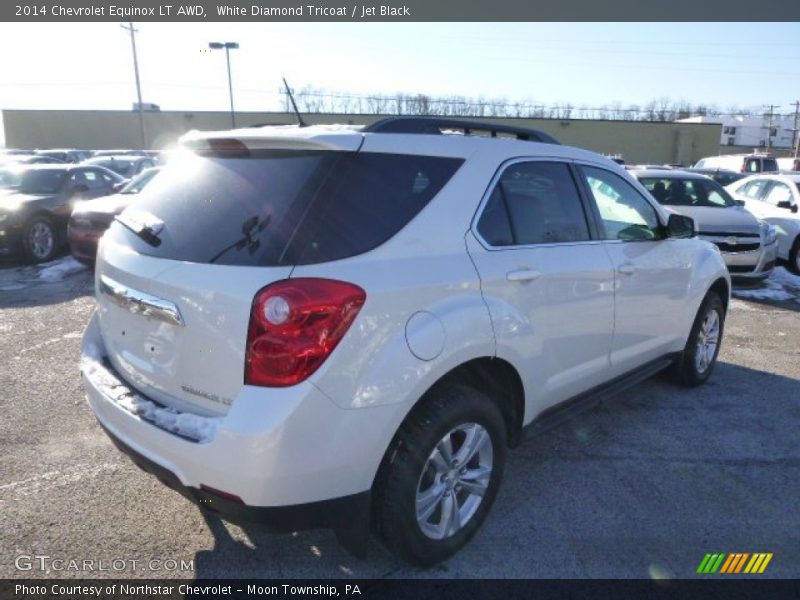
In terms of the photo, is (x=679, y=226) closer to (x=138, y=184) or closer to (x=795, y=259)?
(x=795, y=259)

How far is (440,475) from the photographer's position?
2641 millimetres

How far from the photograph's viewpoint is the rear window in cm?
225

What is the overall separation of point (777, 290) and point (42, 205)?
38.2 feet

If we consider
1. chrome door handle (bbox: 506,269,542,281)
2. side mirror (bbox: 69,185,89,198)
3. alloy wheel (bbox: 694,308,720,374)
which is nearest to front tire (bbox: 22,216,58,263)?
side mirror (bbox: 69,185,89,198)

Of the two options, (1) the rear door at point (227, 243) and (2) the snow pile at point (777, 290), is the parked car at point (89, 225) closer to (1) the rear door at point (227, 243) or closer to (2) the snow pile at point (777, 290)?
(1) the rear door at point (227, 243)

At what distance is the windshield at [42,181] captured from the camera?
10734 millimetres

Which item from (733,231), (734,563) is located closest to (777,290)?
(733,231)

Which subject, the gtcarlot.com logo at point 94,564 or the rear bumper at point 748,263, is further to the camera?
the rear bumper at point 748,263

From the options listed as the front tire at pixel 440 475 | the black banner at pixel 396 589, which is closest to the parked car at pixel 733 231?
the black banner at pixel 396 589

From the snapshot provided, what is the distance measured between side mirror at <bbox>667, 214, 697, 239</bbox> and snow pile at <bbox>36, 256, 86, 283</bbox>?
821 centimetres

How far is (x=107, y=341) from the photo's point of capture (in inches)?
113

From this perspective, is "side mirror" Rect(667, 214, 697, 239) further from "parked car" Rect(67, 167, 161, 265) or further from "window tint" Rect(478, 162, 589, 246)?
"parked car" Rect(67, 167, 161, 265)

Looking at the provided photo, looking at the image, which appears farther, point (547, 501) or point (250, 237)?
point (547, 501)

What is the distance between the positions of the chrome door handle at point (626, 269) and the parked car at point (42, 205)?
936 centimetres
